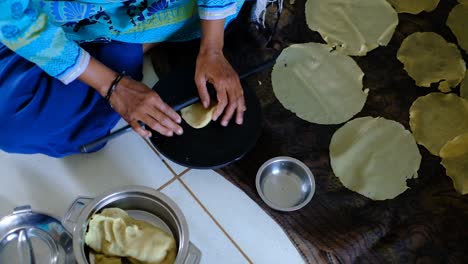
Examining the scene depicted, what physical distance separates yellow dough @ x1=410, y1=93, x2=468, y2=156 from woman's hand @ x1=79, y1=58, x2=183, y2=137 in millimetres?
546

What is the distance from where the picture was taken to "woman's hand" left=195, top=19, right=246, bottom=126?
3.08 feet

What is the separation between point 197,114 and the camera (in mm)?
963

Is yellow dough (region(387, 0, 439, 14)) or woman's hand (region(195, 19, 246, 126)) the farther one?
yellow dough (region(387, 0, 439, 14))

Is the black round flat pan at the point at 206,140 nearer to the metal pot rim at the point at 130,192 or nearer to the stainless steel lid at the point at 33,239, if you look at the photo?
the metal pot rim at the point at 130,192

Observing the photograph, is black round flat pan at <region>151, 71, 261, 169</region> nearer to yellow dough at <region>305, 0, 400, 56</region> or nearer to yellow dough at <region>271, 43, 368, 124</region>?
yellow dough at <region>271, 43, 368, 124</region>

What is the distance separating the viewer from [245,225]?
37.2 inches

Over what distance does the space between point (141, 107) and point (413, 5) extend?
0.79 m

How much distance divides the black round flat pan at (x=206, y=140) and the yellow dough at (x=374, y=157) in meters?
0.19

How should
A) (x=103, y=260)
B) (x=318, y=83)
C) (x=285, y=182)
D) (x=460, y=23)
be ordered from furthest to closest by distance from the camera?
1. (x=460, y=23)
2. (x=318, y=83)
3. (x=285, y=182)
4. (x=103, y=260)

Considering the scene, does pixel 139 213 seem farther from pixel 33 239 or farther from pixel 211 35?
pixel 211 35

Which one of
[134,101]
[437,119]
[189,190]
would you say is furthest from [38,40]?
[437,119]

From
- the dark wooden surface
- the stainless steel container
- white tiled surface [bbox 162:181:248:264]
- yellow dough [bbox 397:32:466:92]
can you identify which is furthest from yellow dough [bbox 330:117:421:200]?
the stainless steel container

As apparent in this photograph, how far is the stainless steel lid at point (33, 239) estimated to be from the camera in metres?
0.85

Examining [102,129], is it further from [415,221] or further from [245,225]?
[415,221]
